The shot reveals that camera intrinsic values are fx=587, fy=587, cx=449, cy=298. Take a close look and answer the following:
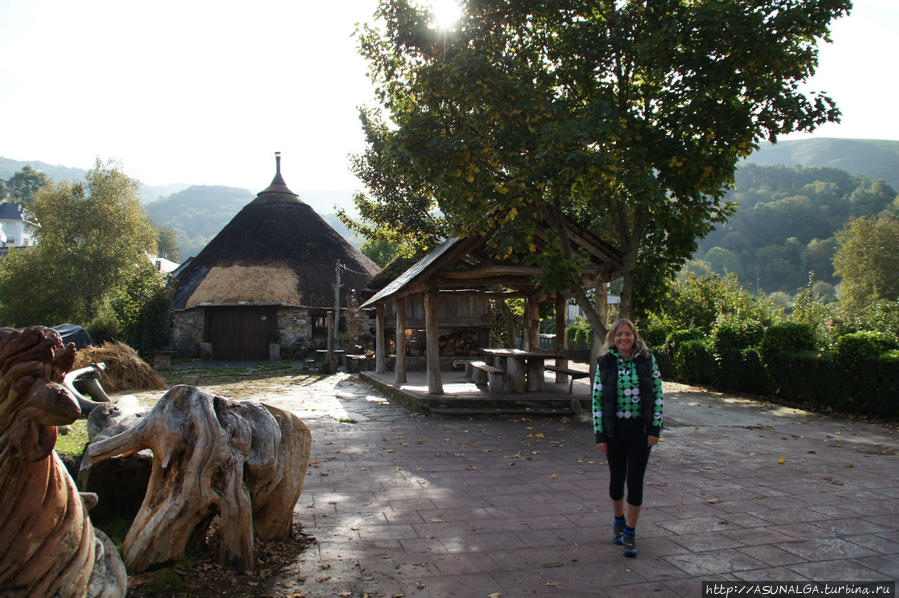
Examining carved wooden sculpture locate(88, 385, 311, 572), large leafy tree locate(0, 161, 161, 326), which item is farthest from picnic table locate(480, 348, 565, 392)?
large leafy tree locate(0, 161, 161, 326)

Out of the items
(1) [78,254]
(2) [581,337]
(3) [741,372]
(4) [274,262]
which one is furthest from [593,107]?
(1) [78,254]

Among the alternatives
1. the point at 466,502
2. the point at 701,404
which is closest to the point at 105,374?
the point at 466,502

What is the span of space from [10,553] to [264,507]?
2.20 m

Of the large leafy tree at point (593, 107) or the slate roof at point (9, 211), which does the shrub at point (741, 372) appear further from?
the slate roof at point (9, 211)

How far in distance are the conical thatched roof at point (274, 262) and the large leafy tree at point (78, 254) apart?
2.82m

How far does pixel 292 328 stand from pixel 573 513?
82.3 feet

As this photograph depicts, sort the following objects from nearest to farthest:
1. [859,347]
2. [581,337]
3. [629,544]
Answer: [629,544]
[859,347]
[581,337]

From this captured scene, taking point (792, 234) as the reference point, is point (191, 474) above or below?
below

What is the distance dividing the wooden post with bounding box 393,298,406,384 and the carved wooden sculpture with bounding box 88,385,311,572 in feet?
31.0

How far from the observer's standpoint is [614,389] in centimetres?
436

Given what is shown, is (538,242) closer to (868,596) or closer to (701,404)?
(701,404)

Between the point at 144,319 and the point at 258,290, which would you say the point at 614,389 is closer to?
the point at 144,319

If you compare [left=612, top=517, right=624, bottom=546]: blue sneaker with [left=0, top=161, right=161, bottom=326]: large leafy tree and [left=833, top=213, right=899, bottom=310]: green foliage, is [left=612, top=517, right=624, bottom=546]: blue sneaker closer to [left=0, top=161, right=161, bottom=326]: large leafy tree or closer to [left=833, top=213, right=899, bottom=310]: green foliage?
[left=0, top=161, right=161, bottom=326]: large leafy tree

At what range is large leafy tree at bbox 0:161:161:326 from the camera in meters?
27.2
